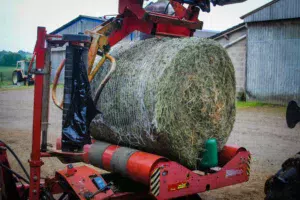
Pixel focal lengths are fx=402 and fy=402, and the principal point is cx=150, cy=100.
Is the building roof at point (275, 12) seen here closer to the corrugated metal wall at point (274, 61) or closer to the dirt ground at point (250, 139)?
the corrugated metal wall at point (274, 61)

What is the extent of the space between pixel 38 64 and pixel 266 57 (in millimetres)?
15662

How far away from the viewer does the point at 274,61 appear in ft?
58.5

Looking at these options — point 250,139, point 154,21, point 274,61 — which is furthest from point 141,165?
point 274,61

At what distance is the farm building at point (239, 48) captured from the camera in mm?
19391

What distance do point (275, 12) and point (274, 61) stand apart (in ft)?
7.09

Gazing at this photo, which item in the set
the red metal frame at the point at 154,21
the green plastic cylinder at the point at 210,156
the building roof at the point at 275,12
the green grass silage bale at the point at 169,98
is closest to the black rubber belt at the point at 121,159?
the green grass silage bale at the point at 169,98

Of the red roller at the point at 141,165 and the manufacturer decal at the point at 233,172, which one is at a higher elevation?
the red roller at the point at 141,165

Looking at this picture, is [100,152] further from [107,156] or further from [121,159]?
[121,159]

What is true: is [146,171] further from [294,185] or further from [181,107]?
[294,185]

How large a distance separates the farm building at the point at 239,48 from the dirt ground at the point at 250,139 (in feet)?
9.23

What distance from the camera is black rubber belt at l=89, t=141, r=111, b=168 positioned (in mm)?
4809

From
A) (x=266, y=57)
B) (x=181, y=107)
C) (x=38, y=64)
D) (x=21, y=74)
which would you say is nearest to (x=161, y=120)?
(x=181, y=107)

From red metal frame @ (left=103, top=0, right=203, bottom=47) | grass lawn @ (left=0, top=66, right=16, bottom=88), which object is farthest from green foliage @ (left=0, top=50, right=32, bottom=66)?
red metal frame @ (left=103, top=0, right=203, bottom=47)

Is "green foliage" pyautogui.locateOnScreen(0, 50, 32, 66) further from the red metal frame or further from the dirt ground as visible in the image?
the red metal frame
